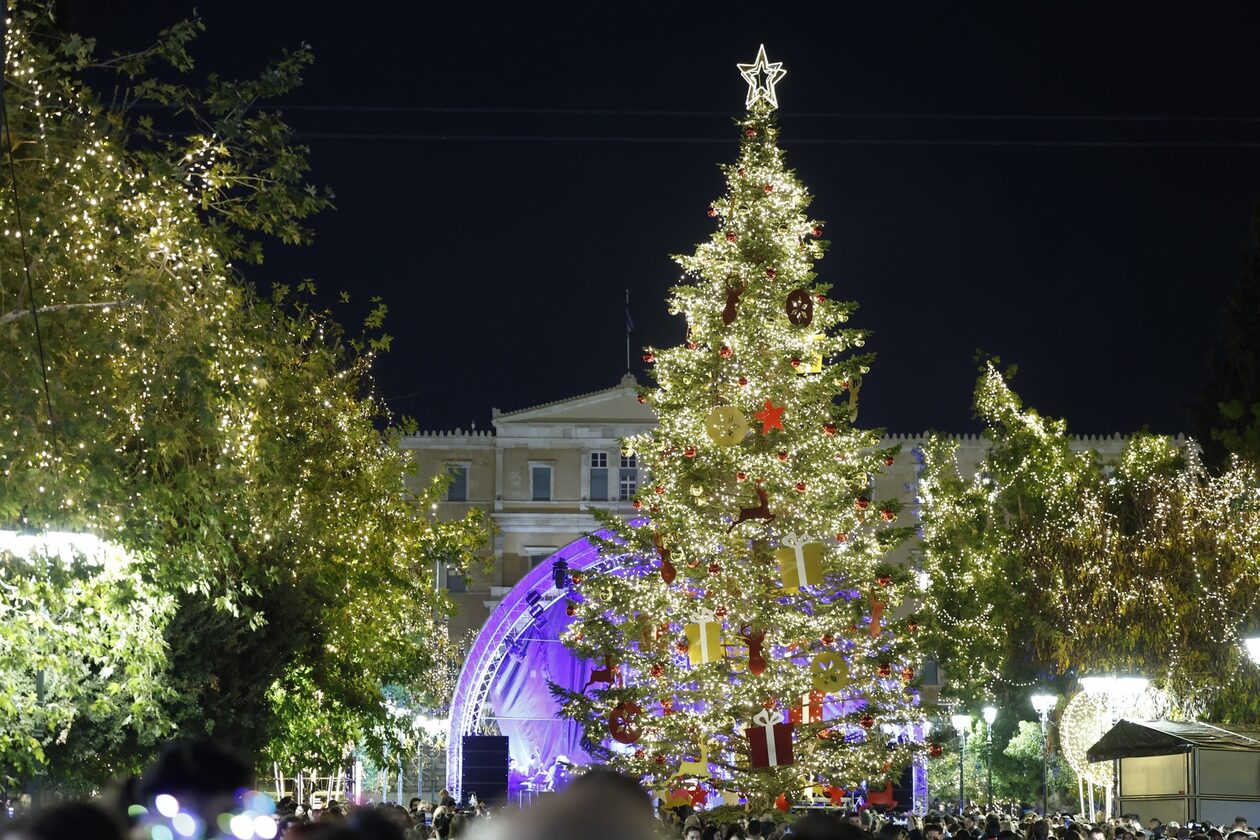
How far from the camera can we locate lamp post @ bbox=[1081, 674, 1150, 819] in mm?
25875

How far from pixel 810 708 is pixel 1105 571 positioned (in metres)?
10.8

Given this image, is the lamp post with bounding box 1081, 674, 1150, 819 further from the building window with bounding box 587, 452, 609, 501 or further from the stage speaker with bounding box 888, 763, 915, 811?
the building window with bounding box 587, 452, 609, 501

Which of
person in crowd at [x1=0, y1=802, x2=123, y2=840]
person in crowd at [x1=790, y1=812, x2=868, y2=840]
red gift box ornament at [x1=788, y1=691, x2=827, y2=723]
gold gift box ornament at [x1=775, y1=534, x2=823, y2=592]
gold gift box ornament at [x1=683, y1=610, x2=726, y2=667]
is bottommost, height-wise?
red gift box ornament at [x1=788, y1=691, x2=827, y2=723]

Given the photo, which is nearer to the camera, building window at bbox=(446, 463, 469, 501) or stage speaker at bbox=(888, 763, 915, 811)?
stage speaker at bbox=(888, 763, 915, 811)

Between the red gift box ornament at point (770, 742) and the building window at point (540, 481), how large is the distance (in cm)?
4183

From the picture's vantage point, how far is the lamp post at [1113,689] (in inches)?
1019

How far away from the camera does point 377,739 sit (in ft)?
92.2

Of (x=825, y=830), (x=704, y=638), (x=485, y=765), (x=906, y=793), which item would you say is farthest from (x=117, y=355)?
(x=906, y=793)

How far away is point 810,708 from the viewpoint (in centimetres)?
2556

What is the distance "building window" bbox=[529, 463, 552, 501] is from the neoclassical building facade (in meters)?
0.04

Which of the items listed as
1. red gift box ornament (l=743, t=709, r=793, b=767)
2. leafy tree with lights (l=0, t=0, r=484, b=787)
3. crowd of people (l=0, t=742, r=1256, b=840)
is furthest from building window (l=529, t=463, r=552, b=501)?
crowd of people (l=0, t=742, r=1256, b=840)

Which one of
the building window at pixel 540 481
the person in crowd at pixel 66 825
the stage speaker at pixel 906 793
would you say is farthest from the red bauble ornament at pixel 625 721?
the building window at pixel 540 481

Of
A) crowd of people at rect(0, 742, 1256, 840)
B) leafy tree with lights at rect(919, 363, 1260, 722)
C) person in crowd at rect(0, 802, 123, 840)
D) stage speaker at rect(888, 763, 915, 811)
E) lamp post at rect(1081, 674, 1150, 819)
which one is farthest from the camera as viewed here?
stage speaker at rect(888, 763, 915, 811)

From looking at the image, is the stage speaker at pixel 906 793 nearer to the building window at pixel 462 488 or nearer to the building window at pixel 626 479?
the building window at pixel 626 479
